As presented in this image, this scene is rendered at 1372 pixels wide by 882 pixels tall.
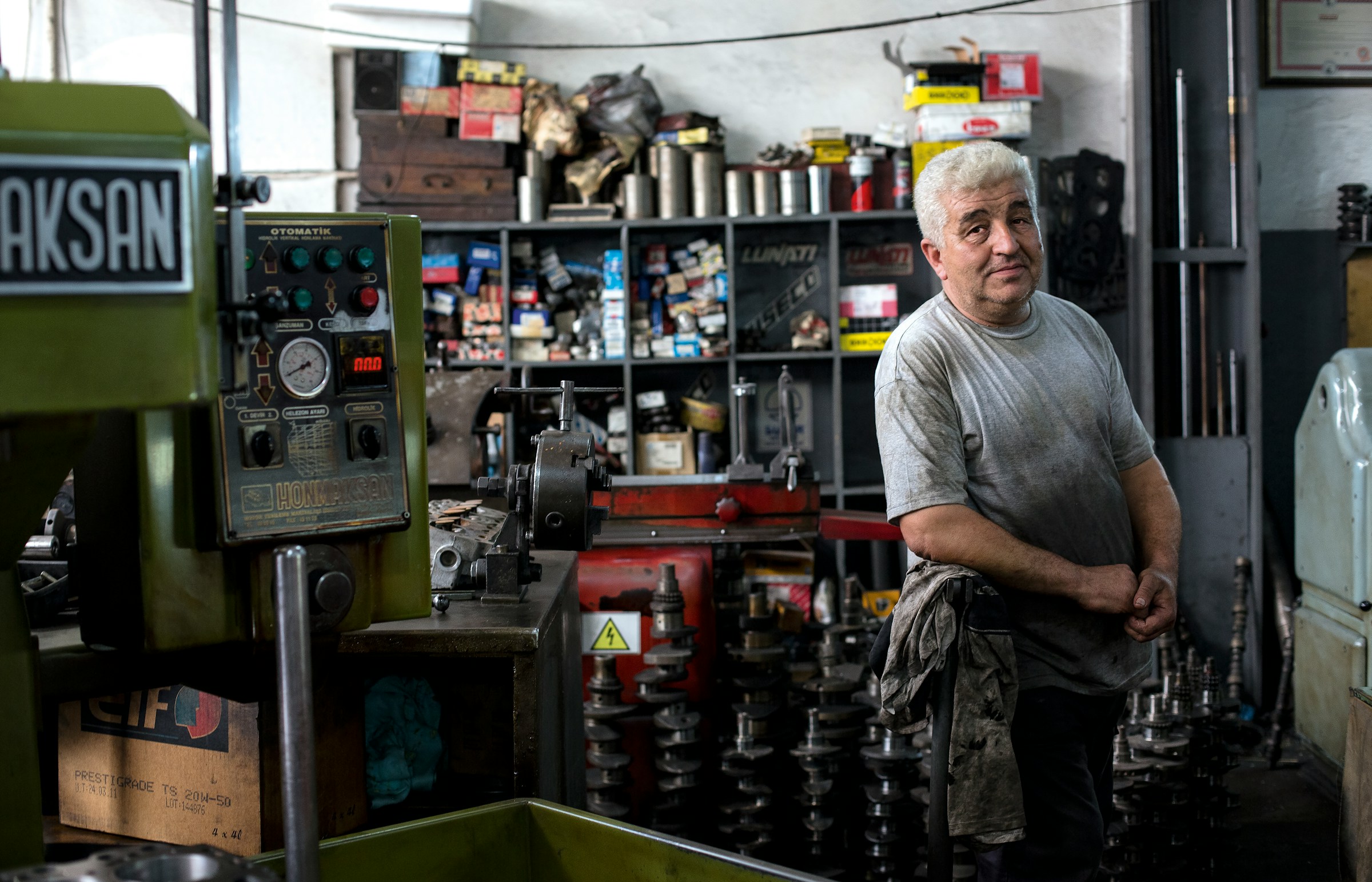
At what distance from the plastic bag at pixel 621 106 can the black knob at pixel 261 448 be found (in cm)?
350

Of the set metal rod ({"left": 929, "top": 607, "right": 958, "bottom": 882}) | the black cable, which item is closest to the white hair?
metal rod ({"left": 929, "top": 607, "right": 958, "bottom": 882})

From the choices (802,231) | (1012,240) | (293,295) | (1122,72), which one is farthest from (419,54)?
(293,295)

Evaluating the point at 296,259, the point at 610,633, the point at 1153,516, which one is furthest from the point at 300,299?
the point at 610,633

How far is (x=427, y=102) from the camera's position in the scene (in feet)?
13.6

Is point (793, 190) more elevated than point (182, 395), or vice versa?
point (793, 190)

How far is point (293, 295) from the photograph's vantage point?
0.98m

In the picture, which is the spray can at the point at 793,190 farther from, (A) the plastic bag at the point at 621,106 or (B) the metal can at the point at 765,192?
(A) the plastic bag at the point at 621,106

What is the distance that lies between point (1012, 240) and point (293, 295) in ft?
3.37

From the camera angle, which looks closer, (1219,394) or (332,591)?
(332,591)

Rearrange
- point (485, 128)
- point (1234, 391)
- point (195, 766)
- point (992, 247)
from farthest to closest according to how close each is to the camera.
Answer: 1. point (485, 128)
2. point (1234, 391)
3. point (992, 247)
4. point (195, 766)

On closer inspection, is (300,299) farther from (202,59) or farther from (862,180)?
(862,180)

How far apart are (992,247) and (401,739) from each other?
3.54ft

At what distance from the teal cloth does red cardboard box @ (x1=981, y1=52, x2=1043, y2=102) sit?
3540 millimetres

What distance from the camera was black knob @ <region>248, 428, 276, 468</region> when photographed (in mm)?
939
